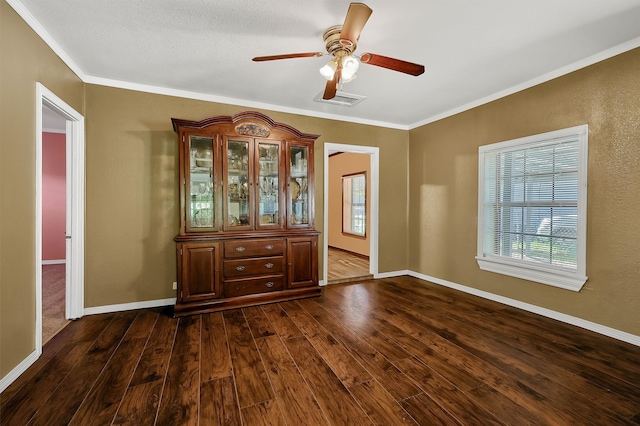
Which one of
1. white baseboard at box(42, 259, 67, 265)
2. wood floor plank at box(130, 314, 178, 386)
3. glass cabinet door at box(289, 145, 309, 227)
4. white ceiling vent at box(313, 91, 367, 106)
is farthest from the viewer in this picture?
white baseboard at box(42, 259, 67, 265)

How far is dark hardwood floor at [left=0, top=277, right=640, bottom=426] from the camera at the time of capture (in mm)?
1665

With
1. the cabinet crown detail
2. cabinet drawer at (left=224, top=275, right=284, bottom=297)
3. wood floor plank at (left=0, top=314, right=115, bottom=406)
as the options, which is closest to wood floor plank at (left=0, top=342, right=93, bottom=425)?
wood floor plank at (left=0, top=314, right=115, bottom=406)

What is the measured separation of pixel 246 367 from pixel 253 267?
1.42 meters

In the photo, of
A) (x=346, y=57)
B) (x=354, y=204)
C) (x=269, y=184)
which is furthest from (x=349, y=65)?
(x=354, y=204)

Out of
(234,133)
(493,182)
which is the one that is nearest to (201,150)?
(234,133)

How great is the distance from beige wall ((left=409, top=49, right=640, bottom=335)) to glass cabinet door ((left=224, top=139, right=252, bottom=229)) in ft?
9.75

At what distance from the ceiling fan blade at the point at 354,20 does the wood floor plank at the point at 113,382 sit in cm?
274

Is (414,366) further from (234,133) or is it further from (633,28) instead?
(633,28)

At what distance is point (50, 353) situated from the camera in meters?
2.32

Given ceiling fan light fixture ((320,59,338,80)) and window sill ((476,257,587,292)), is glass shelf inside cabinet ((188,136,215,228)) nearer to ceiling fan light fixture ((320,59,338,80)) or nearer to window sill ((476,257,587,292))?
ceiling fan light fixture ((320,59,338,80))

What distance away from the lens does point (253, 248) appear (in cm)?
344

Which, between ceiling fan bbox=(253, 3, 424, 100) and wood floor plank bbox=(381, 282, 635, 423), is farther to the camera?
ceiling fan bbox=(253, 3, 424, 100)

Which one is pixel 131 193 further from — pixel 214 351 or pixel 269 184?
pixel 214 351

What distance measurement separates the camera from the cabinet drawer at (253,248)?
3.33 m
